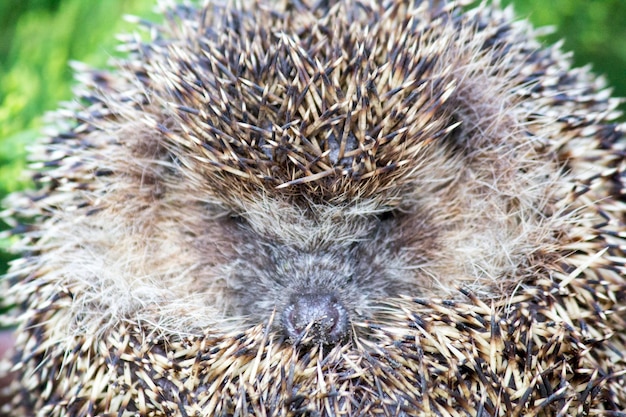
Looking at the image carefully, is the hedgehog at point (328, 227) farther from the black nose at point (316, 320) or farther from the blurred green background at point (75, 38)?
the blurred green background at point (75, 38)

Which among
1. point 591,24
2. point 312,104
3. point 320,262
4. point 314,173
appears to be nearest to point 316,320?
point 320,262

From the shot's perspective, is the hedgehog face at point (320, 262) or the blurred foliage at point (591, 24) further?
the blurred foliage at point (591, 24)

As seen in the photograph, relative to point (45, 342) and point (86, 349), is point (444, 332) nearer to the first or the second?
point (86, 349)

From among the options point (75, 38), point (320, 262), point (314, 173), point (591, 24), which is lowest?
point (75, 38)

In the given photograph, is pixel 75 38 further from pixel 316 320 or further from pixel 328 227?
pixel 316 320

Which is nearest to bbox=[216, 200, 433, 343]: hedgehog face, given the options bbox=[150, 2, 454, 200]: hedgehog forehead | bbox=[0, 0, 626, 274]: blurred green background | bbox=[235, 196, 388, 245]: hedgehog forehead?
bbox=[235, 196, 388, 245]: hedgehog forehead

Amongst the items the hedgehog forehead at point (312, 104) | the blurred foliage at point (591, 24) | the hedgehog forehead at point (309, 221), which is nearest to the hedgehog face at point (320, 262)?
the hedgehog forehead at point (309, 221)
